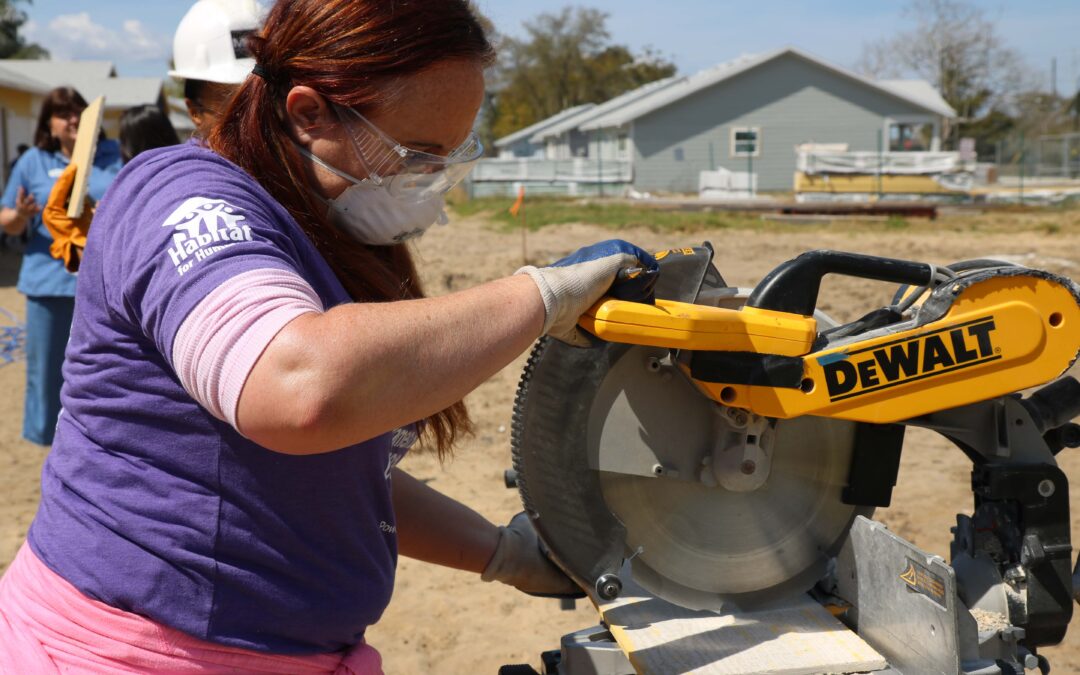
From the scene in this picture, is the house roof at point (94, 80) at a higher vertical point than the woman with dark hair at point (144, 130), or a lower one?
higher

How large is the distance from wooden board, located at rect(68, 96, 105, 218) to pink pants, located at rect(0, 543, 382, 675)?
3330 millimetres

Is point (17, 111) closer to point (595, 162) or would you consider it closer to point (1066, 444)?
point (595, 162)

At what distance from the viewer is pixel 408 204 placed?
1.50 m

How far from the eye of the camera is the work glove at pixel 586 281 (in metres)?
1.30

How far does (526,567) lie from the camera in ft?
6.63

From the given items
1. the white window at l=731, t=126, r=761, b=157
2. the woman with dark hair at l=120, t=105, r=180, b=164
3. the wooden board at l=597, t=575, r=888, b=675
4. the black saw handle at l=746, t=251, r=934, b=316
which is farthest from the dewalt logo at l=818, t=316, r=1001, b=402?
the white window at l=731, t=126, r=761, b=157

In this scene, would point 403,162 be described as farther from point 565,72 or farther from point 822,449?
point 565,72

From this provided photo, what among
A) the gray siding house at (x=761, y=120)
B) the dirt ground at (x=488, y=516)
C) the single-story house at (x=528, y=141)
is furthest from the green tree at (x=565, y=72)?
the dirt ground at (x=488, y=516)

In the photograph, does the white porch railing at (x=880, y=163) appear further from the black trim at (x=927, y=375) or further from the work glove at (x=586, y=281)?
the work glove at (x=586, y=281)

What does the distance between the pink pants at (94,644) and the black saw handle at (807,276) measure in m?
0.98

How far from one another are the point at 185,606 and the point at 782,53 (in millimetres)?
34037

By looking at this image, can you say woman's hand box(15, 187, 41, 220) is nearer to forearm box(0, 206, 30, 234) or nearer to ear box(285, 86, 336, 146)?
forearm box(0, 206, 30, 234)

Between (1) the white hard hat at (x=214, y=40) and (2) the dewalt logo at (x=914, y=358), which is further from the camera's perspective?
(1) the white hard hat at (x=214, y=40)

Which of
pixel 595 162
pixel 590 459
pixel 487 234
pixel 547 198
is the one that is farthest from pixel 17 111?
pixel 590 459
